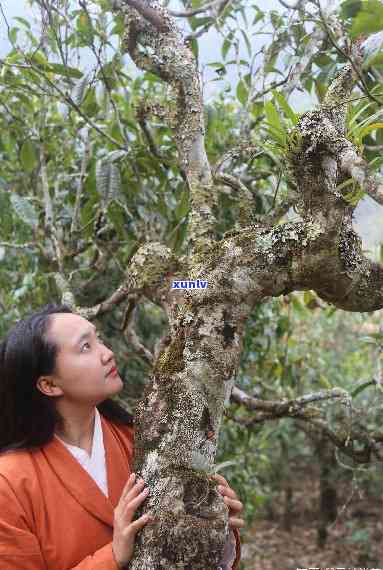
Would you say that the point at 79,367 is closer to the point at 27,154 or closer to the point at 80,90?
the point at 80,90

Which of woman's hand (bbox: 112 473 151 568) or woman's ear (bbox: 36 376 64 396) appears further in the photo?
woman's ear (bbox: 36 376 64 396)

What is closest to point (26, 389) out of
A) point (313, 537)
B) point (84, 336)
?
point (84, 336)

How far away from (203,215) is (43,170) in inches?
31.0

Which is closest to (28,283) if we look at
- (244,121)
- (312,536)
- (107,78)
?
(107,78)

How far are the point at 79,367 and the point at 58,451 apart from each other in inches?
6.5

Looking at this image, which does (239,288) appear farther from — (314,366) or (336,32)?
(314,366)

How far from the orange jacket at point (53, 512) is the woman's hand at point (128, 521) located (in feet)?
0.13

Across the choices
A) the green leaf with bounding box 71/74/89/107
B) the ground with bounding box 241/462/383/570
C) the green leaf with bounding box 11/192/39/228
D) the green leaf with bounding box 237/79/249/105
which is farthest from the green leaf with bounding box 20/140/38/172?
the ground with bounding box 241/462/383/570

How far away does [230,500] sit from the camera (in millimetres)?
958

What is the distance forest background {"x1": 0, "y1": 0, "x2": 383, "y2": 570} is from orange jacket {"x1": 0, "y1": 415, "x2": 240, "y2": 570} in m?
0.38

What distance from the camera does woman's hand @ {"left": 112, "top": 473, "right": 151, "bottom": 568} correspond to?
84 centimetres

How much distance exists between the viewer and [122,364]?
2.04 meters

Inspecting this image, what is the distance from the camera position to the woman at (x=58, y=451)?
38.7 inches

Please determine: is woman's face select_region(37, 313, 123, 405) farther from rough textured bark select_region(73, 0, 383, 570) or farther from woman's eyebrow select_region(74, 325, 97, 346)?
rough textured bark select_region(73, 0, 383, 570)
